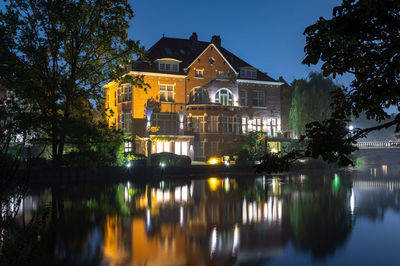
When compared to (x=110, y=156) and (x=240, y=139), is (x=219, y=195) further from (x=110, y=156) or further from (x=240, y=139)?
(x=240, y=139)

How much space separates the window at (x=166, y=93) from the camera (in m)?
47.0

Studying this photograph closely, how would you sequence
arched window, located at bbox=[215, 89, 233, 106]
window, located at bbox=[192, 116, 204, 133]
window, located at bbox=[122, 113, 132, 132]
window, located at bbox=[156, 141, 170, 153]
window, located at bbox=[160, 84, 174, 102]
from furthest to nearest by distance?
arched window, located at bbox=[215, 89, 233, 106] < window, located at bbox=[192, 116, 204, 133] < window, located at bbox=[160, 84, 174, 102] < window, located at bbox=[122, 113, 132, 132] < window, located at bbox=[156, 141, 170, 153]

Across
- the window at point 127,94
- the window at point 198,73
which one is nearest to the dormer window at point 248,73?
the window at point 198,73

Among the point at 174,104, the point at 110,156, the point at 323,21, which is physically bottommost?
the point at 110,156

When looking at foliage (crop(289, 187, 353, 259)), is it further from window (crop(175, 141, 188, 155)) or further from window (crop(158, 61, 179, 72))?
window (crop(158, 61, 179, 72))

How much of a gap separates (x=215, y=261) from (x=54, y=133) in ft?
62.0

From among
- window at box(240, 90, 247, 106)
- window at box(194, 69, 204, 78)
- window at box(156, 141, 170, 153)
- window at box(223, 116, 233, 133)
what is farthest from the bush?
window at box(240, 90, 247, 106)

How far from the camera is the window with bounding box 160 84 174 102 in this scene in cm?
4700

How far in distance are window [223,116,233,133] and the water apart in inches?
→ 1176

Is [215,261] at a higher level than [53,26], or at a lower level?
lower

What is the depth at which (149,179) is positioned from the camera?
3072 cm

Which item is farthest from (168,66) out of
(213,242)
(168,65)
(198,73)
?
(213,242)

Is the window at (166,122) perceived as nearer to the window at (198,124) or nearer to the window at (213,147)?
the window at (198,124)

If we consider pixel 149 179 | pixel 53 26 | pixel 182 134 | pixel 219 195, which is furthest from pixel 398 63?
pixel 182 134
